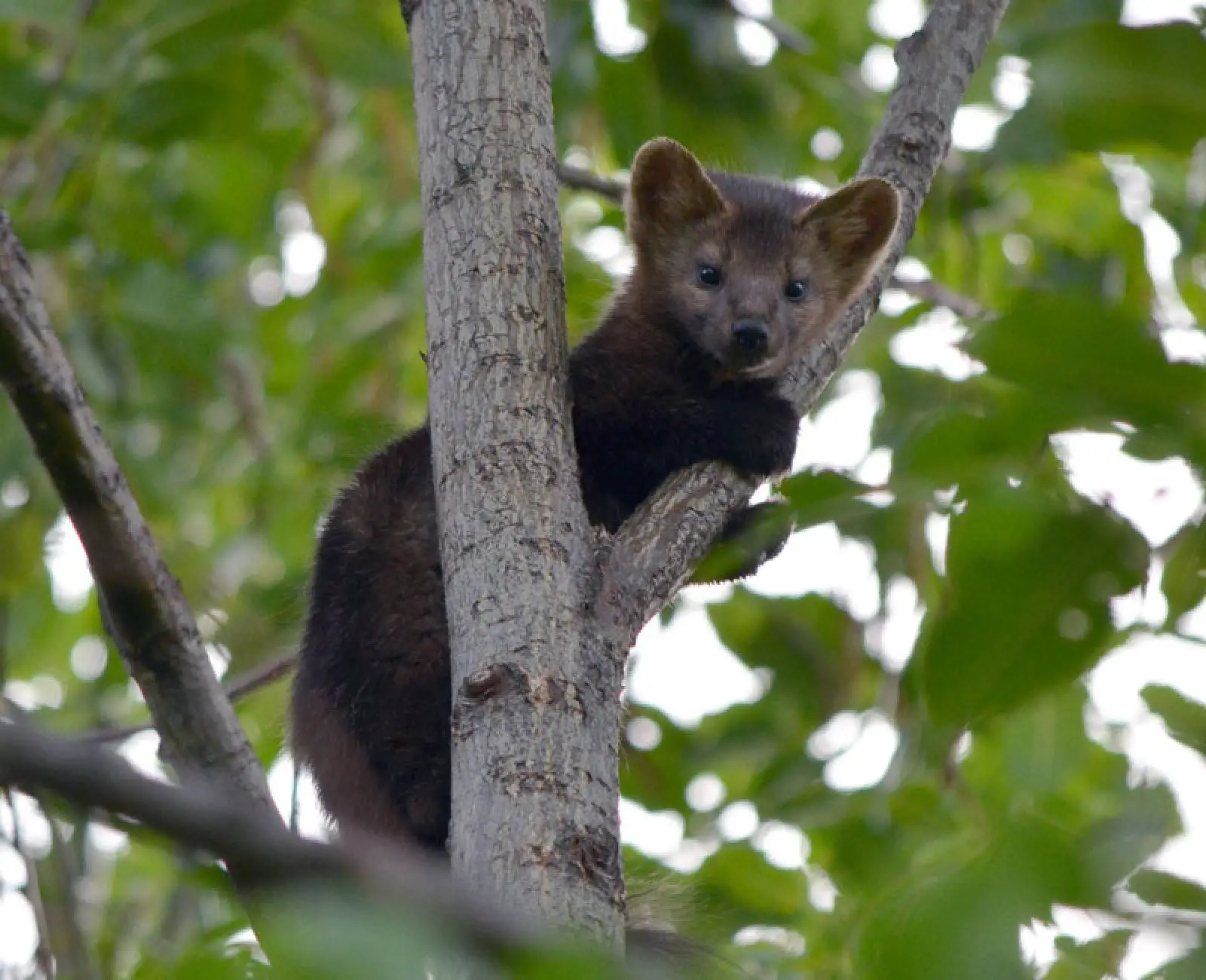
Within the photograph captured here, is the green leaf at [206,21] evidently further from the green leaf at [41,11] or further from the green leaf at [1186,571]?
the green leaf at [1186,571]

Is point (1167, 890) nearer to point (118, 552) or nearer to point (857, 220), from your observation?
point (118, 552)

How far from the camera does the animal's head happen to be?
5.59m

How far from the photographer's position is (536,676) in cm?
270

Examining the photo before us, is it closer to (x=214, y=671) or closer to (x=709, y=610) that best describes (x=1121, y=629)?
(x=214, y=671)

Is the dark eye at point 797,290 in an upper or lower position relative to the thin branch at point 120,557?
upper

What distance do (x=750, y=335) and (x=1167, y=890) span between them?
401cm

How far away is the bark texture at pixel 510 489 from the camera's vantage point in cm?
252

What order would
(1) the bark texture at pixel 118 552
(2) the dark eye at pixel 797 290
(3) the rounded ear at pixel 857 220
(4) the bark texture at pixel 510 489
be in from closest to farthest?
1. (4) the bark texture at pixel 510 489
2. (1) the bark texture at pixel 118 552
3. (3) the rounded ear at pixel 857 220
4. (2) the dark eye at pixel 797 290

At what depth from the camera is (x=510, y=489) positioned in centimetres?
297

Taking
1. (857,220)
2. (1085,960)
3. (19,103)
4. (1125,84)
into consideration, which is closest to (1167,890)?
(1085,960)

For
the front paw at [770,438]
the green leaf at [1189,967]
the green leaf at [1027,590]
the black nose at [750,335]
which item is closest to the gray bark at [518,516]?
the front paw at [770,438]

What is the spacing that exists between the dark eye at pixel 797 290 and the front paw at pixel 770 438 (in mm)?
1412

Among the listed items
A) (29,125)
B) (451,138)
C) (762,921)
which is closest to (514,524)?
(451,138)

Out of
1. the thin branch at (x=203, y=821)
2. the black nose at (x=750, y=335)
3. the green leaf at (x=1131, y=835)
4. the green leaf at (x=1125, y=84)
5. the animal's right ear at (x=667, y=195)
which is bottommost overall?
the green leaf at (x=1131, y=835)
